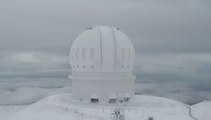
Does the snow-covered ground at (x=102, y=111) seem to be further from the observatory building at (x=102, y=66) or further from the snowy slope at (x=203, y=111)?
the observatory building at (x=102, y=66)

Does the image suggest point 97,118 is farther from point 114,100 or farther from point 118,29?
→ point 118,29

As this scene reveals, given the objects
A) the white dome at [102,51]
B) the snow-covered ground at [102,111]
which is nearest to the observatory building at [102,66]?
the white dome at [102,51]

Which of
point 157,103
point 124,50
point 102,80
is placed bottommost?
point 157,103

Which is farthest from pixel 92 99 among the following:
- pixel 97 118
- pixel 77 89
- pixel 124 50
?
pixel 97 118

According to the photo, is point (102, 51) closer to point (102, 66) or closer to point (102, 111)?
point (102, 66)

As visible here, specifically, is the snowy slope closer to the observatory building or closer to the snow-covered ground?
the snow-covered ground
